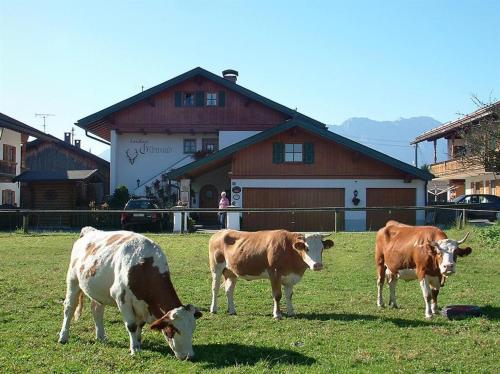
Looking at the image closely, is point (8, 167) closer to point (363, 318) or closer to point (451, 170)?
point (451, 170)

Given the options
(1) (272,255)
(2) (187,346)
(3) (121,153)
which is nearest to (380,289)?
(1) (272,255)

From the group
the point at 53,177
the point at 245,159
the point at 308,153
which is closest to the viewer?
the point at 245,159

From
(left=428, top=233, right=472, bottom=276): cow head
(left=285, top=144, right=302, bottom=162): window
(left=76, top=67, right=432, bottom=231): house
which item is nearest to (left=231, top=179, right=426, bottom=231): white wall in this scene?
(left=76, top=67, right=432, bottom=231): house

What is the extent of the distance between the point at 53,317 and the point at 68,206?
27756 mm

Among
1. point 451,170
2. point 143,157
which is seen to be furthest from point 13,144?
point 451,170

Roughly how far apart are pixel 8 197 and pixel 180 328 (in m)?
35.9

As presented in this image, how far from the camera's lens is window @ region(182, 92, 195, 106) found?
39469 mm

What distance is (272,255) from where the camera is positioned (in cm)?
987

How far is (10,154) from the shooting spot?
4088cm

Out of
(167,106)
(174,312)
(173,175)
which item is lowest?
(174,312)

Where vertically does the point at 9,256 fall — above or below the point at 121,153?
below

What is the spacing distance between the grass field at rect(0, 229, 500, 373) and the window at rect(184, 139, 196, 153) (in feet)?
86.1

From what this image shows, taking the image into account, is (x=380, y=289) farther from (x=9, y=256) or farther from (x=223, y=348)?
(x=9, y=256)

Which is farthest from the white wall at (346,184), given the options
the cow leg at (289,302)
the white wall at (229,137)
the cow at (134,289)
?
the cow at (134,289)
